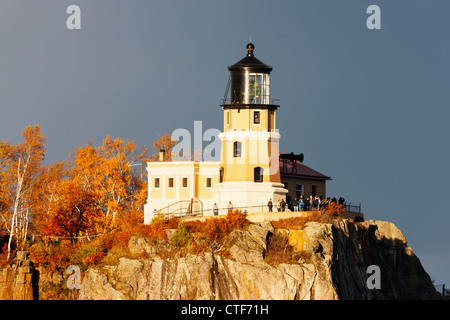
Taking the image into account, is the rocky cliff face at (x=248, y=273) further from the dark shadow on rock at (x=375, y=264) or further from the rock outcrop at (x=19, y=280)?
the rock outcrop at (x=19, y=280)

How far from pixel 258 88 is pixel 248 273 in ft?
63.3

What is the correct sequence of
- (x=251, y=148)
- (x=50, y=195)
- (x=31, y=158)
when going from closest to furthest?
1. (x=251, y=148)
2. (x=31, y=158)
3. (x=50, y=195)

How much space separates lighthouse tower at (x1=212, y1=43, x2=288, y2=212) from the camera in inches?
4599

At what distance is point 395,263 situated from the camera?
414 feet

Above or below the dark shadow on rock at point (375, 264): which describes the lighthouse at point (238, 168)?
above

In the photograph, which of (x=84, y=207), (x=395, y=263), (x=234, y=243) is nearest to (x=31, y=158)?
(x=84, y=207)

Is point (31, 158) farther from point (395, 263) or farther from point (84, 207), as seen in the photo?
point (395, 263)

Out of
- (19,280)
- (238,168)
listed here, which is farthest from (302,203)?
(19,280)

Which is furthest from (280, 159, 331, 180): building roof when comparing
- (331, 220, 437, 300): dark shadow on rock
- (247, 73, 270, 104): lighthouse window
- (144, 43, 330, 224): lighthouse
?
(247, 73, 270, 104): lighthouse window

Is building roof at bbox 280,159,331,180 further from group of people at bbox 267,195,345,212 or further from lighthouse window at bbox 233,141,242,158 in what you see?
lighthouse window at bbox 233,141,242,158

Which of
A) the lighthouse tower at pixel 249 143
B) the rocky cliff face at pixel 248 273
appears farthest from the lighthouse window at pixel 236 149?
the rocky cliff face at pixel 248 273

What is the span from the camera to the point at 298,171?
126 metres

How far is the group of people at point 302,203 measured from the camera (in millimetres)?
114500
